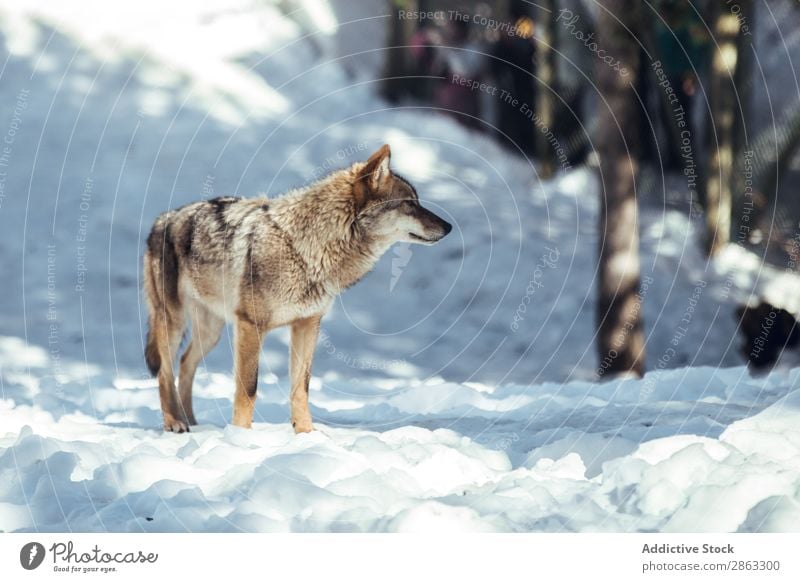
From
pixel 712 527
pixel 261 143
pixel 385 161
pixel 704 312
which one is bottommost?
pixel 712 527

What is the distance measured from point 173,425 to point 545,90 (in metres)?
10.4

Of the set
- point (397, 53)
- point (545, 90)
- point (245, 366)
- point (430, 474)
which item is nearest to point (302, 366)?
point (245, 366)

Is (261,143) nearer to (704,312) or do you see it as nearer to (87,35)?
(87,35)

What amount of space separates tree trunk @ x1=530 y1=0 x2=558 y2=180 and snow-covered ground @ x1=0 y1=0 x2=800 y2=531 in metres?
0.34

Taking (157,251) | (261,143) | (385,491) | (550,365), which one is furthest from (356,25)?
(385,491)

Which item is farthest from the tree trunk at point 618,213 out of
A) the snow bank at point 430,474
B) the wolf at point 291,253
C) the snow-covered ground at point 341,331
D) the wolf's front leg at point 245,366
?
the wolf's front leg at point 245,366

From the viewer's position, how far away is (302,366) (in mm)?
7086

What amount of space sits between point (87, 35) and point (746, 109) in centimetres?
1039

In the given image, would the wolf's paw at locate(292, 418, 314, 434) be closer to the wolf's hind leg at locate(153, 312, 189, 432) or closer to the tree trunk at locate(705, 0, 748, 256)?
the wolf's hind leg at locate(153, 312, 189, 432)

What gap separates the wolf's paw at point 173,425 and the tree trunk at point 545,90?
9661 mm

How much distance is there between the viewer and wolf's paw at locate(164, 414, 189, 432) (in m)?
7.27

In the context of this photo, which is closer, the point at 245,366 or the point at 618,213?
the point at 245,366

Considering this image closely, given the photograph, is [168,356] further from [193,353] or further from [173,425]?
[173,425]

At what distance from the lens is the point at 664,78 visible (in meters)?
16.1
